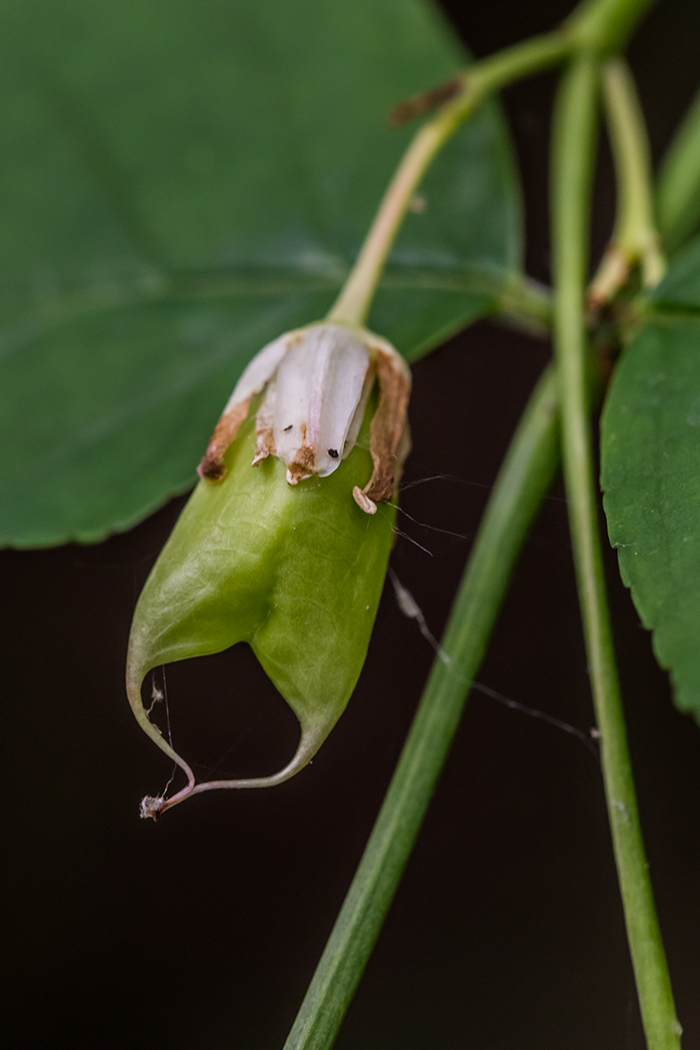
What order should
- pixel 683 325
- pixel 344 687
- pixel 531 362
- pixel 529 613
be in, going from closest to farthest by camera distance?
pixel 344 687 → pixel 683 325 → pixel 529 613 → pixel 531 362

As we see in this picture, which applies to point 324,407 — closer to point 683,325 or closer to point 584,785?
point 683,325

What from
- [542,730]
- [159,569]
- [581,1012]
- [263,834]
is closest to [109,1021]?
[581,1012]

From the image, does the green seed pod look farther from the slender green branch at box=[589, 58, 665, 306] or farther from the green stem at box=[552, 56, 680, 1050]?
the slender green branch at box=[589, 58, 665, 306]

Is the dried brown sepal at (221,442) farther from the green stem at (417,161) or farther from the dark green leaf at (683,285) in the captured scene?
the dark green leaf at (683,285)

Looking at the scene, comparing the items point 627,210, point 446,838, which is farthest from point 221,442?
point 446,838

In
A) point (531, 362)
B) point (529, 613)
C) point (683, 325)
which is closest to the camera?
point (683, 325)

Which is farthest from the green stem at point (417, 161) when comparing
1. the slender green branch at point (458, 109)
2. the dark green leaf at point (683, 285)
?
the dark green leaf at point (683, 285)

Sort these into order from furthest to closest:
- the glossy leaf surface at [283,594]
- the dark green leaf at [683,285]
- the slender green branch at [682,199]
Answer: the slender green branch at [682,199] → the dark green leaf at [683,285] → the glossy leaf surface at [283,594]
